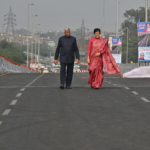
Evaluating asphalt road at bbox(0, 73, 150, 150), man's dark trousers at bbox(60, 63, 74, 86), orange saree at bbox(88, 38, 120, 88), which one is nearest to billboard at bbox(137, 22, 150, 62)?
orange saree at bbox(88, 38, 120, 88)

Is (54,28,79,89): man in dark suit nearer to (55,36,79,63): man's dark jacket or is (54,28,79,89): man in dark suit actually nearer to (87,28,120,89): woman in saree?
(55,36,79,63): man's dark jacket

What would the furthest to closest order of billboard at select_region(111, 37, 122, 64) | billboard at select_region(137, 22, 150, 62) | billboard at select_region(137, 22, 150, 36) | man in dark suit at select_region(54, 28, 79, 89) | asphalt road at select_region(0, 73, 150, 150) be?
1. billboard at select_region(111, 37, 122, 64)
2. billboard at select_region(137, 22, 150, 36)
3. billboard at select_region(137, 22, 150, 62)
4. man in dark suit at select_region(54, 28, 79, 89)
5. asphalt road at select_region(0, 73, 150, 150)

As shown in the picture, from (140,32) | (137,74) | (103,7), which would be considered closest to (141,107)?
(137,74)

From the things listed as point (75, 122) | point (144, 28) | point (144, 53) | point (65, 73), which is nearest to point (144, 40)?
point (144, 28)

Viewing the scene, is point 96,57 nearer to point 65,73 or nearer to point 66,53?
point 66,53

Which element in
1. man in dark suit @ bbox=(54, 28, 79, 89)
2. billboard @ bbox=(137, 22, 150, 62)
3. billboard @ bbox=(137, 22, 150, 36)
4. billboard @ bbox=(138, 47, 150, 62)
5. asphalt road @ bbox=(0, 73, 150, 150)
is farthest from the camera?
billboard @ bbox=(138, 47, 150, 62)

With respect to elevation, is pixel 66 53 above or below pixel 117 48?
below

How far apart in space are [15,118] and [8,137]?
184 cm

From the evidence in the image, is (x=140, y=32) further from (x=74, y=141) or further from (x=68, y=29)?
(x=74, y=141)

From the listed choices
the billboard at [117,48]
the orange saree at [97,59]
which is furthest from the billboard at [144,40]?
the billboard at [117,48]

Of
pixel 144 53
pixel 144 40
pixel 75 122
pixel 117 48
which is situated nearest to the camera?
pixel 75 122

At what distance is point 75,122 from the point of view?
8.22m

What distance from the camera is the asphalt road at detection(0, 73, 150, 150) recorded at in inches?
253

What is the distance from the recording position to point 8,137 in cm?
691
